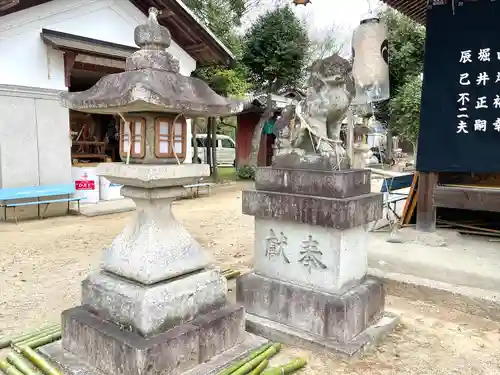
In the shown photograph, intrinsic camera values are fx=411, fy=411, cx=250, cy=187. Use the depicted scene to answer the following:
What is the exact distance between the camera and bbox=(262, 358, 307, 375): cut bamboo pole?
3184 millimetres

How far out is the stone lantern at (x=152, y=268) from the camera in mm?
2934

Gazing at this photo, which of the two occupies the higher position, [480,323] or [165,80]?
[165,80]

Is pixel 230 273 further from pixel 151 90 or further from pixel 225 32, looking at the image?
pixel 225 32

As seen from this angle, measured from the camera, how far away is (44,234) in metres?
8.06

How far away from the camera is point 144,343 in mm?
2869

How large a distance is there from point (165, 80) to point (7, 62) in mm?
7675

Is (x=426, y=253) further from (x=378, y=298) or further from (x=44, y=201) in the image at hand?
(x=44, y=201)

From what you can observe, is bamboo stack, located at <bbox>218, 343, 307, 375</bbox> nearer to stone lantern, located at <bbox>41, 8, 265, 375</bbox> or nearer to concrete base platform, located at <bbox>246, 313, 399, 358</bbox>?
stone lantern, located at <bbox>41, 8, 265, 375</bbox>

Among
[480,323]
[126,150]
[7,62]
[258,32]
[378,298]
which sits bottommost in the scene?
[480,323]

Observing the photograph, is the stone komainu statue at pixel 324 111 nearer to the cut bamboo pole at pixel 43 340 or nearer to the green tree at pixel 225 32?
the cut bamboo pole at pixel 43 340

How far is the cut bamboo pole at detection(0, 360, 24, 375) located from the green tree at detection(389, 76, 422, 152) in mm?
18458

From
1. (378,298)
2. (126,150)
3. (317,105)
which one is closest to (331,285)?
(378,298)

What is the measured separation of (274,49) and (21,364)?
51.2ft

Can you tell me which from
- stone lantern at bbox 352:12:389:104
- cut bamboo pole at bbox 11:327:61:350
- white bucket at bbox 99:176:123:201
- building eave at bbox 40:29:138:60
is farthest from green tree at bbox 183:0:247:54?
cut bamboo pole at bbox 11:327:61:350
